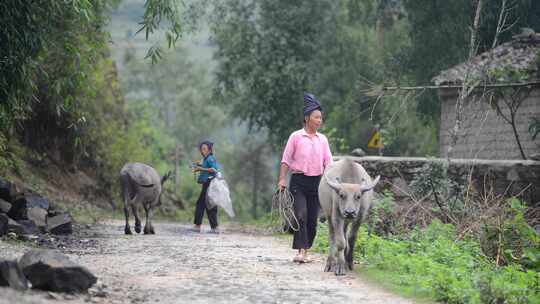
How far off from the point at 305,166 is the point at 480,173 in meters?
7.26

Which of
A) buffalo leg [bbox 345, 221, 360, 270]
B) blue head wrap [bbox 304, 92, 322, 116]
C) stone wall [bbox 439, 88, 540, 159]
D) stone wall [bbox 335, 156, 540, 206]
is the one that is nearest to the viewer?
buffalo leg [bbox 345, 221, 360, 270]

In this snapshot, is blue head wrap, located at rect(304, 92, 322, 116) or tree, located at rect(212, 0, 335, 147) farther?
tree, located at rect(212, 0, 335, 147)

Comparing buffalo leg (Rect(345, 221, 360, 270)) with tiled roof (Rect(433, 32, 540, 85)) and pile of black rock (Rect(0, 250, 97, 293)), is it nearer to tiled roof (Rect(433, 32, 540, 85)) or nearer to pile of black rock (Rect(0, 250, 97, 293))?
pile of black rock (Rect(0, 250, 97, 293))

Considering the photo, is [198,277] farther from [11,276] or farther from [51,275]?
[11,276]

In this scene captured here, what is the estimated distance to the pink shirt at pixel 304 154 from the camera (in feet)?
37.2

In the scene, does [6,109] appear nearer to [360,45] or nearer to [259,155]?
[360,45]

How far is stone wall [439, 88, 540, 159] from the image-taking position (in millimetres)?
A: 21547

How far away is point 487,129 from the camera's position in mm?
22672

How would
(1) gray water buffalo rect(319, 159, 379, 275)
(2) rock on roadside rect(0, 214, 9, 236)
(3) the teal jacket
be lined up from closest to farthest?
(1) gray water buffalo rect(319, 159, 379, 275) → (2) rock on roadside rect(0, 214, 9, 236) → (3) the teal jacket

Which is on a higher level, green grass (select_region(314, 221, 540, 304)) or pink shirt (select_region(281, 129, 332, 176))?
pink shirt (select_region(281, 129, 332, 176))

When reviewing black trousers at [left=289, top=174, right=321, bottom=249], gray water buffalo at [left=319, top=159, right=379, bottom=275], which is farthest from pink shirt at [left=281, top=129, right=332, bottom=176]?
gray water buffalo at [left=319, top=159, right=379, bottom=275]

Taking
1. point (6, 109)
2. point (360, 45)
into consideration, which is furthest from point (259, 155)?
point (6, 109)

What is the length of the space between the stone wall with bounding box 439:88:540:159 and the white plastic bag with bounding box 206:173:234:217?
21.8 ft

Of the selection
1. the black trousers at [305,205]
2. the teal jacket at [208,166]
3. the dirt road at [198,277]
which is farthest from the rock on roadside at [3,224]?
the teal jacket at [208,166]
